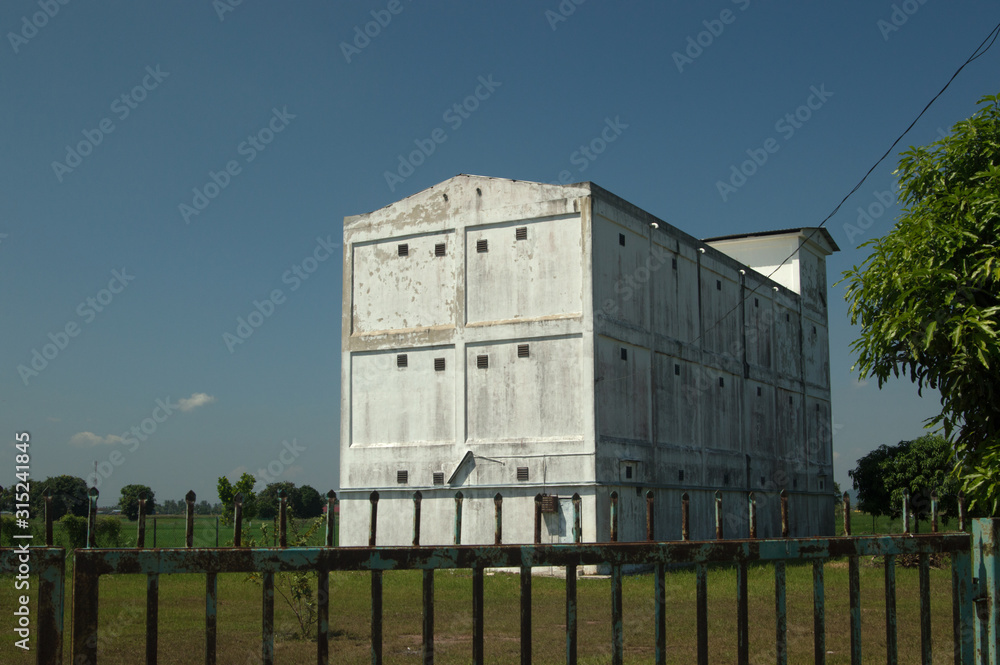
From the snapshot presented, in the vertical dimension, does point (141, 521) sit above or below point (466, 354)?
below

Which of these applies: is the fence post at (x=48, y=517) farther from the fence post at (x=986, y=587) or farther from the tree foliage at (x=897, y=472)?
the tree foliage at (x=897, y=472)

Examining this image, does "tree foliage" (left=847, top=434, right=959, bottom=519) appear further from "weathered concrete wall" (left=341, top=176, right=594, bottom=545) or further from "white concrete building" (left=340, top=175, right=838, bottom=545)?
"weathered concrete wall" (left=341, top=176, right=594, bottom=545)

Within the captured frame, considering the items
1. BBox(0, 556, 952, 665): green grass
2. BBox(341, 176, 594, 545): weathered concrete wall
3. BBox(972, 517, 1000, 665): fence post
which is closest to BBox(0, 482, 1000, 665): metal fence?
BBox(972, 517, 1000, 665): fence post

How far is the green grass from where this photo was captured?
13.0 m

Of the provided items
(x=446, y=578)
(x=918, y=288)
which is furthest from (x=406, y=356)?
(x=918, y=288)


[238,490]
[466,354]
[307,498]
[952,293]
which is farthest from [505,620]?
[307,498]

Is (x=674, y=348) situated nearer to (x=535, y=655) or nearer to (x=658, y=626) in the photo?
(x=535, y=655)

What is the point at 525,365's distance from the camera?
2758 cm

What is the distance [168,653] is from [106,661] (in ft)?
2.83

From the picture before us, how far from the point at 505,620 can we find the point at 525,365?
38.4 ft

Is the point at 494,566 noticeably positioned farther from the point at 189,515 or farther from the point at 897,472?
the point at 897,472

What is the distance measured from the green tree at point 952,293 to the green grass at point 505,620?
3.32 metres

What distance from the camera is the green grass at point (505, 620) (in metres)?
13.0

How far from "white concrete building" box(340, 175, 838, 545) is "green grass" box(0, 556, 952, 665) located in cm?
342
